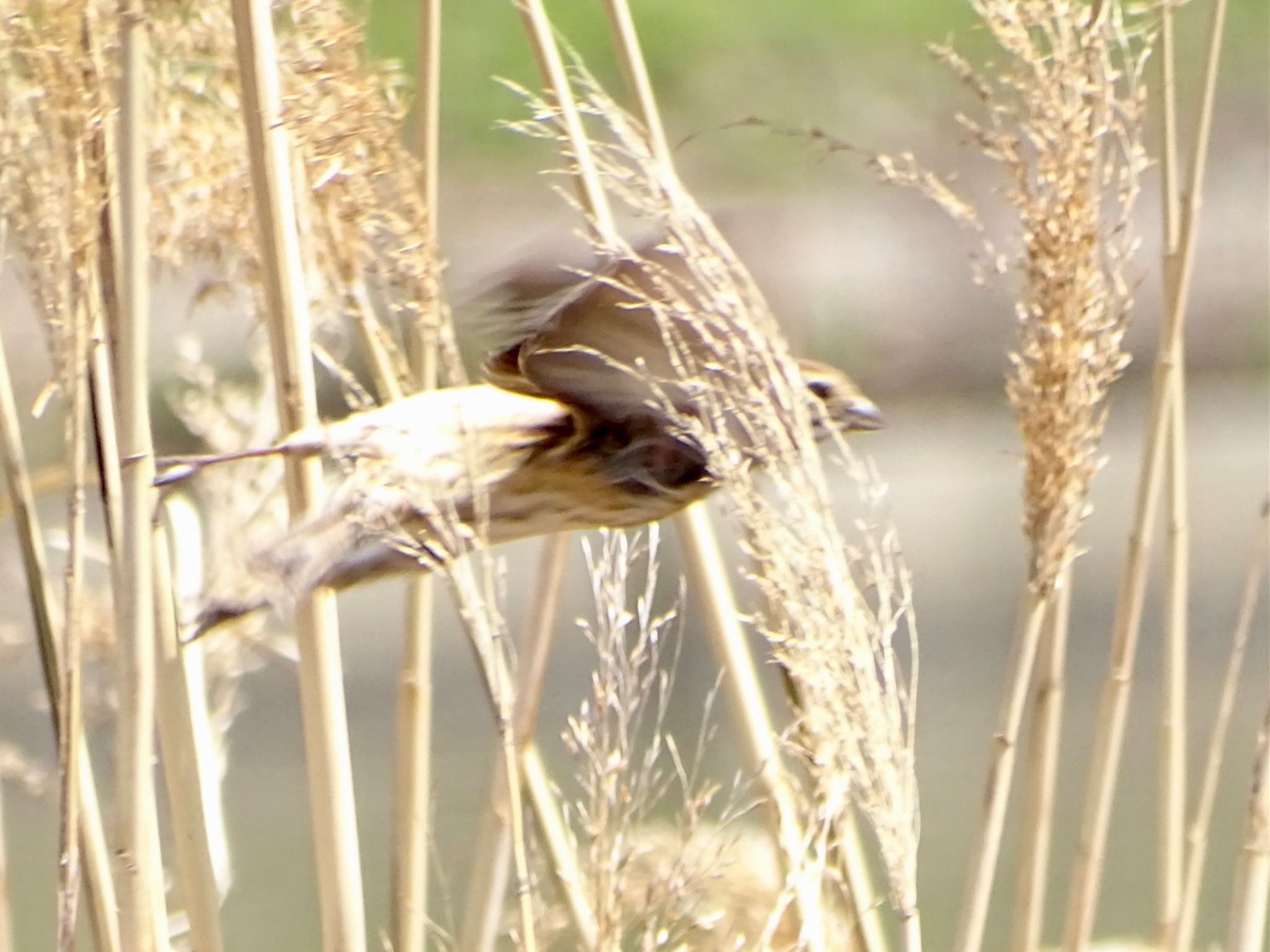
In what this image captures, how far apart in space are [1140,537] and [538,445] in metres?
0.32

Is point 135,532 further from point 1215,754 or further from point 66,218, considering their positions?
point 1215,754

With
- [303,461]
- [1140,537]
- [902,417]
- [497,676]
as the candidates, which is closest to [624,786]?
[497,676]

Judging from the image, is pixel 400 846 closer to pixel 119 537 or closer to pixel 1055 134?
pixel 119 537

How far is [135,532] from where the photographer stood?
0.55 m

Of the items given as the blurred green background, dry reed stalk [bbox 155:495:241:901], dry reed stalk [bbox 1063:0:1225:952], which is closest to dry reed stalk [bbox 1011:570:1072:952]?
dry reed stalk [bbox 1063:0:1225:952]

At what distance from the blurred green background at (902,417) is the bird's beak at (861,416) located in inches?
68.3

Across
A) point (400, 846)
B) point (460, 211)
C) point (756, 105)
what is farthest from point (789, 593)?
point (756, 105)

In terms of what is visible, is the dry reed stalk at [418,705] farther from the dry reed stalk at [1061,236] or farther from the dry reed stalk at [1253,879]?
the dry reed stalk at [1253,879]

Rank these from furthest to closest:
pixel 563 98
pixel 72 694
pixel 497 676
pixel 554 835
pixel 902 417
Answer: pixel 902 417, pixel 554 835, pixel 563 98, pixel 72 694, pixel 497 676

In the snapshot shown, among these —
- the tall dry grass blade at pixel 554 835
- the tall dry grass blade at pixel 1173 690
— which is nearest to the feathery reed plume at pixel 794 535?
the tall dry grass blade at pixel 554 835

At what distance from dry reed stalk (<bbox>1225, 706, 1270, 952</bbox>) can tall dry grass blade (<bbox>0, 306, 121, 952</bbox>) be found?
502 millimetres

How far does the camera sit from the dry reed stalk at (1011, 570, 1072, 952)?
2.43 feet

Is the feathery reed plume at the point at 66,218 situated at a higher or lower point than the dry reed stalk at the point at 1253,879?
higher

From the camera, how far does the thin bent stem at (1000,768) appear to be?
66 centimetres
